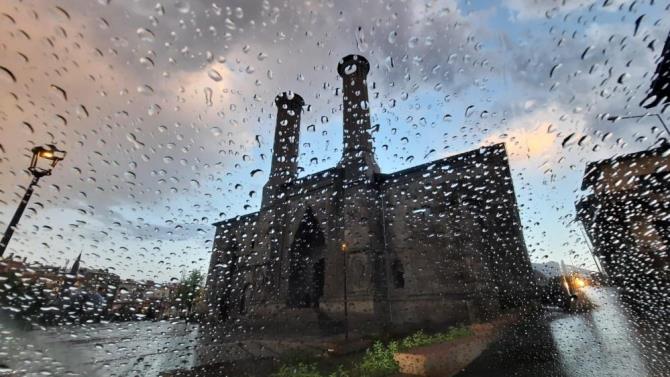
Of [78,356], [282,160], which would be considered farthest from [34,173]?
[282,160]

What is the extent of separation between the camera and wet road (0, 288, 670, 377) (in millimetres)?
5023

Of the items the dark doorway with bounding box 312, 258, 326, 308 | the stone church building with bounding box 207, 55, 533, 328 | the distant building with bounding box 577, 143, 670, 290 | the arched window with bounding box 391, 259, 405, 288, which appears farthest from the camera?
the dark doorway with bounding box 312, 258, 326, 308

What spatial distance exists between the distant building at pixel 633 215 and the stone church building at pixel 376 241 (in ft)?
11.6

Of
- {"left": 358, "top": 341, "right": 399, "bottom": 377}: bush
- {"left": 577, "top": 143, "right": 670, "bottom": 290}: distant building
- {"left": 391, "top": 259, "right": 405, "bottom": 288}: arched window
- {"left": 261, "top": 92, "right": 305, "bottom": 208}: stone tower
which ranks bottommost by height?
{"left": 358, "top": 341, "right": 399, "bottom": 377}: bush

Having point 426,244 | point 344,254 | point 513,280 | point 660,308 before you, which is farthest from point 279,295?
point 660,308

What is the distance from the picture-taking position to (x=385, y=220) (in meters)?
18.0

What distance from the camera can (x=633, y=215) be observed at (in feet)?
46.1

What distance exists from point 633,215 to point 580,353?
495 inches

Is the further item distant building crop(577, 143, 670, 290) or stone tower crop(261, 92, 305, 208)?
stone tower crop(261, 92, 305, 208)

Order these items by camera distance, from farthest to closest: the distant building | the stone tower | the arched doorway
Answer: the stone tower → the arched doorway → the distant building

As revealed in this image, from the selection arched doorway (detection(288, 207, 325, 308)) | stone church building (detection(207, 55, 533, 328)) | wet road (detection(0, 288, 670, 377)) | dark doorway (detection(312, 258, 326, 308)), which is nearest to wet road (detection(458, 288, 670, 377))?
wet road (detection(0, 288, 670, 377))

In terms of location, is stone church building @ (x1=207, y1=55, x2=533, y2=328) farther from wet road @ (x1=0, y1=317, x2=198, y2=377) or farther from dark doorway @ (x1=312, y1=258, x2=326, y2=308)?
wet road @ (x1=0, y1=317, x2=198, y2=377)

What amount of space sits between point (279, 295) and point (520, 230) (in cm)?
1608

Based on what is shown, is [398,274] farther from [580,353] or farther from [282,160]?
[282,160]
